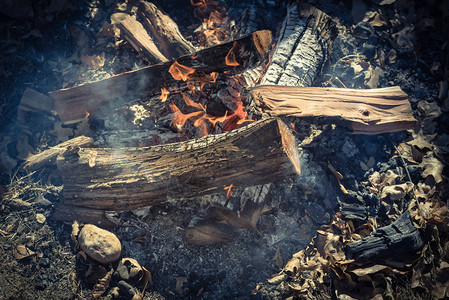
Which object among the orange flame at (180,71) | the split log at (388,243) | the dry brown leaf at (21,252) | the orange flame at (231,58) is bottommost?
the dry brown leaf at (21,252)

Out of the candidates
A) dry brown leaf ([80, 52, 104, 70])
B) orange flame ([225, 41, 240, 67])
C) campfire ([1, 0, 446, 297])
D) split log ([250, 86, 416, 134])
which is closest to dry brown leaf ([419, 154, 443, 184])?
campfire ([1, 0, 446, 297])

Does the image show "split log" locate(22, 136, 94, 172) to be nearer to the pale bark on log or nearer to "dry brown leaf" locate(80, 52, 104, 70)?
the pale bark on log

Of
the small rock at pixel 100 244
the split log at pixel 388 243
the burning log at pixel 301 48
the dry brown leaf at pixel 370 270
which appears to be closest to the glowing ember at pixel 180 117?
the burning log at pixel 301 48

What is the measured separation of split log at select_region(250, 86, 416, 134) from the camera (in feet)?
9.06

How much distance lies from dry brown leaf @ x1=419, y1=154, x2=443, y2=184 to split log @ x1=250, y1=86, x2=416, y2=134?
0.50 m

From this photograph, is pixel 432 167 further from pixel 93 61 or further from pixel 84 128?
pixel 93 61

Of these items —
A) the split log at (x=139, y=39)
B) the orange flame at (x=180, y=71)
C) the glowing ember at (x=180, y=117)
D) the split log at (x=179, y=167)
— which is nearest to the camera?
the split log at (x=179, y=167)

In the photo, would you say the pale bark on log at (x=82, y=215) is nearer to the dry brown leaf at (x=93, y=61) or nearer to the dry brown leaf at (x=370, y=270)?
the dry brown leaf at (x=93, y=61)

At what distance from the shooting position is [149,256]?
2.69m

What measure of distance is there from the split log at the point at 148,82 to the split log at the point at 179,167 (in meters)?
0.93

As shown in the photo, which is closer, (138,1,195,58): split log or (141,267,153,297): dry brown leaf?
(141,267,153,297): dry brown leaf

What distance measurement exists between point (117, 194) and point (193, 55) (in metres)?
1.96

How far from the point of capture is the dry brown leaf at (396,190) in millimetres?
2785

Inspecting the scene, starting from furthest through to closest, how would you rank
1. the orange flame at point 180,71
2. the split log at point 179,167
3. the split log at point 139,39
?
the split log at point 139,39, the orange flame at point 180,71, the split log at point 179,167
